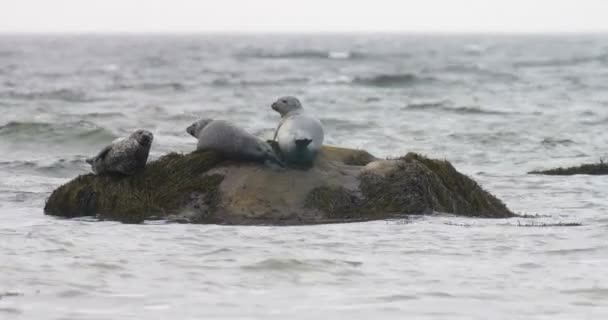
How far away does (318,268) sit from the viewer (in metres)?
7.79

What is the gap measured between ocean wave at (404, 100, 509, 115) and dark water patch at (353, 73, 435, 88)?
30.6 feet

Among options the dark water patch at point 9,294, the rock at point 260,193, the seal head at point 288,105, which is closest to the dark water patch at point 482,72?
the seal head at point 288,105

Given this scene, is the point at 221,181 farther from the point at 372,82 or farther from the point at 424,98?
A: the point at 372,82

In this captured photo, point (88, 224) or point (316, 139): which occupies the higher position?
point (316, 139)

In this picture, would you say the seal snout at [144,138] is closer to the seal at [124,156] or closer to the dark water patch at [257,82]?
the seal at [124,156]

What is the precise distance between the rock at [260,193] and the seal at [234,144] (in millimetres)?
74

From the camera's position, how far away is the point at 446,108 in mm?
27094

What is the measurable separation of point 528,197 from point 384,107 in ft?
51.9

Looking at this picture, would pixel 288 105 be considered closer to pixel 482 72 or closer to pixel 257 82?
pixel 257 82

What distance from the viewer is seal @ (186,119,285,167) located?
9.66m

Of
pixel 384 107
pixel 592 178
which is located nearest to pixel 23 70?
pixel 384 107

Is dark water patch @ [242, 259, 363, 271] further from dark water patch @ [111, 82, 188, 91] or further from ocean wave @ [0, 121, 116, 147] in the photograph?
dark water patch @ [111, 82, 188, 91]

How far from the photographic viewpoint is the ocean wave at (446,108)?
2598cm

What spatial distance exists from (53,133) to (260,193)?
445 inches
